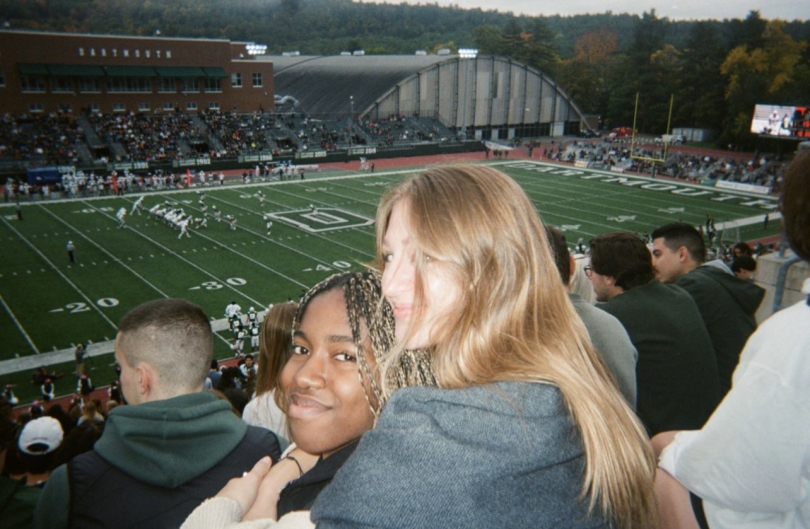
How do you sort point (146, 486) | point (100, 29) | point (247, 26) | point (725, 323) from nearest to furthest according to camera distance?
1. point (146, 486)
2. point (725, 323)
3. point (100, 29)
4. point (247, 26)

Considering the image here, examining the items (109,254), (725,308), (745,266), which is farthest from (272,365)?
(109,254)

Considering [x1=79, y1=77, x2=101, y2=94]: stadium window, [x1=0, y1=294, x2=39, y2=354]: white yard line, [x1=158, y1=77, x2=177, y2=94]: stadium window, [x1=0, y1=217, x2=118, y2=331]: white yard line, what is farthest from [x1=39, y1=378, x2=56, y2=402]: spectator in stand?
[x1=158, y1=77, x2=177, y2=94]: stadium window

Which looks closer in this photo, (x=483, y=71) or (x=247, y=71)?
(x=247, y=71)

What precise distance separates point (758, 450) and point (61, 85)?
172 feet

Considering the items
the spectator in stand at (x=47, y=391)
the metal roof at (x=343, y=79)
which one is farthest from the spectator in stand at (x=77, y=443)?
the metal roof at (x=343, y=79)

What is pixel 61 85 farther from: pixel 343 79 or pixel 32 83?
pixel 343 79

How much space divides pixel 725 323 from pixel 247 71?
54.8 metres

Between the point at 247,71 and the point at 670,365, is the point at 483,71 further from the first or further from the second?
the point at 670,365

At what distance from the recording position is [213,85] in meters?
52.1

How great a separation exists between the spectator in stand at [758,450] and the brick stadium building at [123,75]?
51.2 m

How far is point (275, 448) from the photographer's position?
2.86 meters

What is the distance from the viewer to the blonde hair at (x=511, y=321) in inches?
55.6

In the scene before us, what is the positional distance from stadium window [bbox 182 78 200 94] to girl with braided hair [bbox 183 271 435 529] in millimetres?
53855

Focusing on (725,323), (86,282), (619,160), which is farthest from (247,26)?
(725,323)
